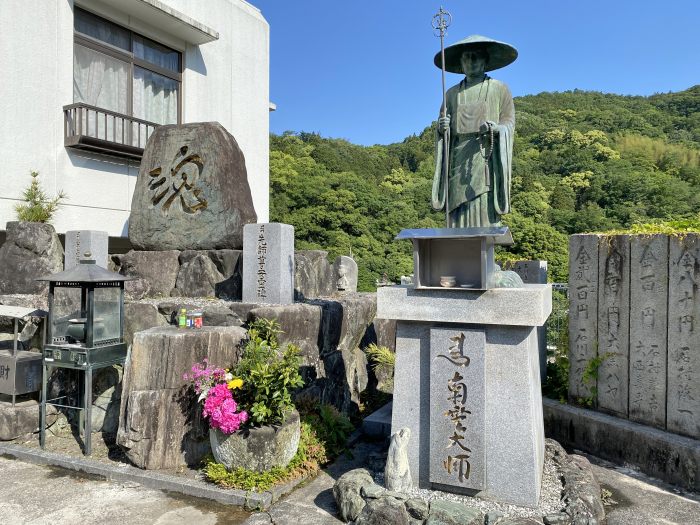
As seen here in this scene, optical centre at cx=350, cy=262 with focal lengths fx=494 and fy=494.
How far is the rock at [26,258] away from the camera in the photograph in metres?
9.67

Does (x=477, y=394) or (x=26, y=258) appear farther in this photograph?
(x=26, y=258)

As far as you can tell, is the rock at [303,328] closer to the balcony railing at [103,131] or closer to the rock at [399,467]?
the rock at [399,467]

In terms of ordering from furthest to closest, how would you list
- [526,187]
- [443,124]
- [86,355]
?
[526,187] → [86,355] → [443,124]

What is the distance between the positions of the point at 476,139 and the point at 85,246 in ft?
27.9

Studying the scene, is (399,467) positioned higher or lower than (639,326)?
lower

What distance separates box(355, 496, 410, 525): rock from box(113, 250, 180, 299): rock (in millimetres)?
6461

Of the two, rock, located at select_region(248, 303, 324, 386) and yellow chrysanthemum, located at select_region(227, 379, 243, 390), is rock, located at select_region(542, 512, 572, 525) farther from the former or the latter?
rock, located at select_region(248, 303, 324, 386)

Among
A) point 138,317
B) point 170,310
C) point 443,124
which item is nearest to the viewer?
point 443,124

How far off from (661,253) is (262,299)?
18.5 ft

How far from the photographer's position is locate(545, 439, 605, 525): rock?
4.28 metres

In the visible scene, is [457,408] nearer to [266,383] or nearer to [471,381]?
[471,381]

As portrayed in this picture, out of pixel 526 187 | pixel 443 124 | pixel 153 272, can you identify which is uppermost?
pixel 526 187

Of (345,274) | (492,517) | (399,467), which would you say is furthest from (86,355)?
(345,274)

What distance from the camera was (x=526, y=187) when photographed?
113 ft
